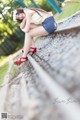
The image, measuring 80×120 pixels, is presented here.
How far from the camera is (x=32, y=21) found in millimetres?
7719

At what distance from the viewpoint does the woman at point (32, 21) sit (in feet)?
24.6

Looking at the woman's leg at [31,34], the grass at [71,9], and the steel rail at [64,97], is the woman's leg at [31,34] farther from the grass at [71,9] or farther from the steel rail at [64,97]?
the grass at [71,9]

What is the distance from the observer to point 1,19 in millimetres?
23484

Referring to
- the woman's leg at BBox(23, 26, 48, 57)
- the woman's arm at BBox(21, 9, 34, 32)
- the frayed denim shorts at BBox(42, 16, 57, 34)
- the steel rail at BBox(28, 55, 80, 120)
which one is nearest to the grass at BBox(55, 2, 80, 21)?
the frayed denim shorts at BBox(42, 16, 57, 34)

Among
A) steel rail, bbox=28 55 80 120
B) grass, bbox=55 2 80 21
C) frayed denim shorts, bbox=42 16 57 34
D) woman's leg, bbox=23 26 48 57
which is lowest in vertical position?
steel rail, bbox=28 55 80 120

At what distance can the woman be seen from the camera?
7504 millimetres

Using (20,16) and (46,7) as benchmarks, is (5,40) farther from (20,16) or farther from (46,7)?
(20,16)

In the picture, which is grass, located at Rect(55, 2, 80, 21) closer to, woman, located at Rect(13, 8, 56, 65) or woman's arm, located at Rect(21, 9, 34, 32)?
woman, located at Rect(13, 8, 56, 65)

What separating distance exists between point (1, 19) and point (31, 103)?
66.7 feet

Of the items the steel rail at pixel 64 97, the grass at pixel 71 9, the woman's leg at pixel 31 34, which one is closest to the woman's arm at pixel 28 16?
the woman's leg at pixel 31 34

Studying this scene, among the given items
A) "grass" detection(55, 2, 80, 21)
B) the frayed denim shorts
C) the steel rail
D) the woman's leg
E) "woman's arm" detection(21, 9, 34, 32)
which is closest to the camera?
the steel rail

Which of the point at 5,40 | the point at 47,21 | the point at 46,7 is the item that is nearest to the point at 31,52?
the point at 47,21

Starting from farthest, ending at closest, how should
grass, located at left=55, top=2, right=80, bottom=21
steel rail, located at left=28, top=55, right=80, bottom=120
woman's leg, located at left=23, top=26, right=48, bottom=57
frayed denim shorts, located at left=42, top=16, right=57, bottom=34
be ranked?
grass, located at left=55, top=2, right=80, bottom=21 < woman's leg, located at left=23, top=26, right=48, bottom=57 < frayed denim shorts, located at left=42, top=16, right=57, bottom=34 < steel rail, located at left=28, top=55, right=80, bottom=120

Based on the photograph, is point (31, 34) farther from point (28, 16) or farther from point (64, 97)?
point (64, 97)
